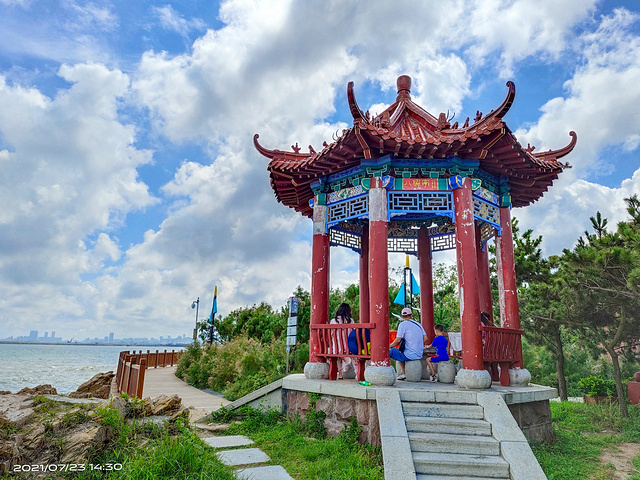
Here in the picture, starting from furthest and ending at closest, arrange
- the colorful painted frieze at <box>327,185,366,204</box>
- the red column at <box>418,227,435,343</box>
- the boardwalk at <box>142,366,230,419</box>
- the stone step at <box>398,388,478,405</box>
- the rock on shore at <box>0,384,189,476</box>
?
the red column at <box>418,227,435,343</box>
the boardwalk at <box>142,366,230,419</box>
the colorful painted frieze at <box>327,185,366,204</box>
the stone step at <box>398,388,478,405</box>
the rock on shore at <box>0,384,189,476</box>

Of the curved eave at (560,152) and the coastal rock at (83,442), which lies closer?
the coastal rock at (83,442)

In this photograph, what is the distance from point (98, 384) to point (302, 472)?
32.6 ft

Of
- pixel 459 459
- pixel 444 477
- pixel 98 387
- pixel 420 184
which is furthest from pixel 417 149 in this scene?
pixel 98 387

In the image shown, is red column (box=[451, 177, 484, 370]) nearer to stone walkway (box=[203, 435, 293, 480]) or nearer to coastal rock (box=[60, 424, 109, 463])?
stone walkway (box=[203, 435, 293, 480])

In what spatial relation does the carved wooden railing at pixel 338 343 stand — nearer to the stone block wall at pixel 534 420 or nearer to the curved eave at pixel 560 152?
the stone block wall at pixel 534 420

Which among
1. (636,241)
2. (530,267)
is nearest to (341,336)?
(636,241)

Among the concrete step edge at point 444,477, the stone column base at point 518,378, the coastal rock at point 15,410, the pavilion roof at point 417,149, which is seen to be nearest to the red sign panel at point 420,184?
the pavilion roof at point 417,149

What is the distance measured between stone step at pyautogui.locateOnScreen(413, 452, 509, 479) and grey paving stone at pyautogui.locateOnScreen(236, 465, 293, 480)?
61.0 inches

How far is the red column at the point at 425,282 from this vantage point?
10328 mm

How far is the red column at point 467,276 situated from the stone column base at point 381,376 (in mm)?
1227

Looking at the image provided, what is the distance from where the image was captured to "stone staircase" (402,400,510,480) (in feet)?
16.2

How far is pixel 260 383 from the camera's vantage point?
11281mm

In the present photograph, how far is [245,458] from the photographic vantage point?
564cm

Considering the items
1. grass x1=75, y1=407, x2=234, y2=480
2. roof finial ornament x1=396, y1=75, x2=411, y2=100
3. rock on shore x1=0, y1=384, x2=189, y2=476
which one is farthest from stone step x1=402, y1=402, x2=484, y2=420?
roof finial ornament x1=396, y1=75, x2=411, y2=100
